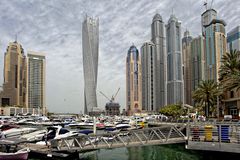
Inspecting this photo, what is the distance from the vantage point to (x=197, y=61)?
18375 cm

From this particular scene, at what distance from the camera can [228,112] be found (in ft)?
198

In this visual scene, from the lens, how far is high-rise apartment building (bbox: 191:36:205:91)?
17538 centimetres

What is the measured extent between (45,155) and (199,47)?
17593cm

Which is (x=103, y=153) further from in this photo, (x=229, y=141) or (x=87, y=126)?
(x=87, y=126)

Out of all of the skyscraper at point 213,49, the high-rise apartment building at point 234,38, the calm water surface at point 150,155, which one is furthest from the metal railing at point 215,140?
the high-rise apartment building at point 234,38

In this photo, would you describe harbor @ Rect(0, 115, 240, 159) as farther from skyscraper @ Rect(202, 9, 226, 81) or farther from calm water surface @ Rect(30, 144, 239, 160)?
skyscraper @ Rect(202, 9, 226, 81)

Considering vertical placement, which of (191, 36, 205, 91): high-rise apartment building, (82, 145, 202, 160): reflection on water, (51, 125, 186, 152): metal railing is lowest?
(82, 145, 202, 160): reflection on water

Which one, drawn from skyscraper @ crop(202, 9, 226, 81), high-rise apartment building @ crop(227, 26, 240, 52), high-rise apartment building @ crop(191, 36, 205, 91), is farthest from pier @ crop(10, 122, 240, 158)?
high-rise apartment building @ crop(191, 36, 205, 91)

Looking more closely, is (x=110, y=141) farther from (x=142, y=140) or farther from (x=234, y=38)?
(x=234, y=38)

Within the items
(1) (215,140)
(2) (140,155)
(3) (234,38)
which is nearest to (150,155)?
(2) (140,155)

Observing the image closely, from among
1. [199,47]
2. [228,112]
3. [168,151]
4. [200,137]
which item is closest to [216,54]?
[199,47]

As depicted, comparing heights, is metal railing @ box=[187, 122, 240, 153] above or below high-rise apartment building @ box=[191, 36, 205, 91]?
below

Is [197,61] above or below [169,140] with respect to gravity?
above

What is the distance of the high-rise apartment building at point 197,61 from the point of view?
175375mm
